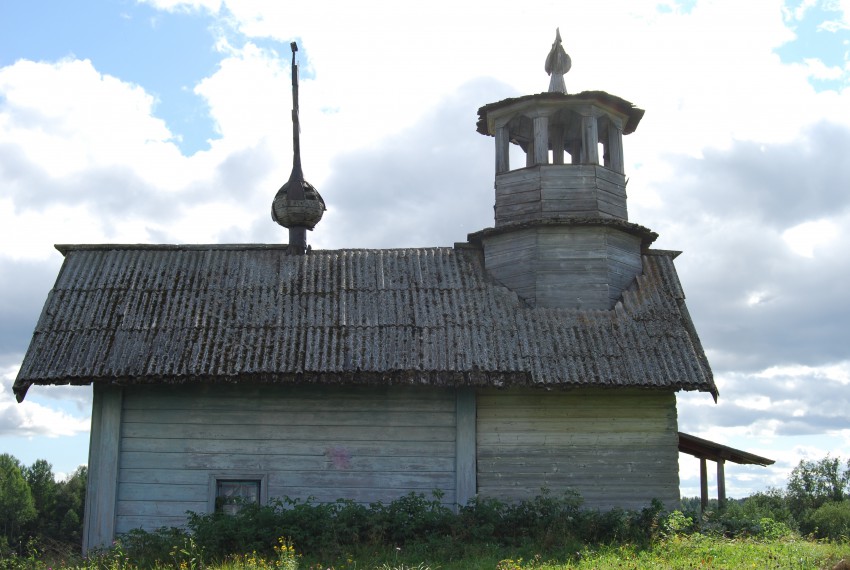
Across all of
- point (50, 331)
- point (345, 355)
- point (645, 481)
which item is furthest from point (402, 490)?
point (50, 331)

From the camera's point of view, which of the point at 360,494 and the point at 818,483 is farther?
the point at 818,483

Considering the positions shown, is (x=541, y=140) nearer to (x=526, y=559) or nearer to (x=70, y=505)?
(x=526, y=559)

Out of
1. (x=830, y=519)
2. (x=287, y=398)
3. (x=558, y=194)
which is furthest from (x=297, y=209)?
(x=830, y=519)

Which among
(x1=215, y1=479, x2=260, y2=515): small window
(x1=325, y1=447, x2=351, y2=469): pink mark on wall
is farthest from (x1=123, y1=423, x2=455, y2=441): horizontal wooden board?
Result: (x1=215, y1=479, x2=260, y2=515): small window

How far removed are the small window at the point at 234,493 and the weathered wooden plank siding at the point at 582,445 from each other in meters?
3.46

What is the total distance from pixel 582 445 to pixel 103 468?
7.30 meters

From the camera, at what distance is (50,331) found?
14.2 meters

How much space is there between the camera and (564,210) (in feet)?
51.7

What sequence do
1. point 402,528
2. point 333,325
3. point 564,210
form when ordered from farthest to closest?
point 564,210 → point 333,325 → point 402,528

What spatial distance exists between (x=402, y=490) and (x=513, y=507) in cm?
177

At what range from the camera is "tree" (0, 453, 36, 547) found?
60656 mm

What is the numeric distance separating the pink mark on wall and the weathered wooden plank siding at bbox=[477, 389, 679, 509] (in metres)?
2.01

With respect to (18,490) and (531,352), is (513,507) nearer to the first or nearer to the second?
(531,352)

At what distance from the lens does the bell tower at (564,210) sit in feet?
49.9
